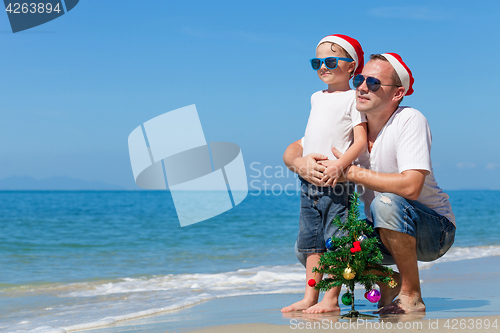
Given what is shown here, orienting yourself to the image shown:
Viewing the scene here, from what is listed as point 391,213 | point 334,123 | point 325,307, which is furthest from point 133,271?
point 391,213

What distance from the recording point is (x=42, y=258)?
8172mm

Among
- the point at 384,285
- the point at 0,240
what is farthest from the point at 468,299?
the point at 0,240

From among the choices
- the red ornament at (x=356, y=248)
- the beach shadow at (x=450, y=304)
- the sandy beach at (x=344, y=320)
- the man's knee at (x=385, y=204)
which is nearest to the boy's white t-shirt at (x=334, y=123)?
the man's knee at (x=385, y=204)

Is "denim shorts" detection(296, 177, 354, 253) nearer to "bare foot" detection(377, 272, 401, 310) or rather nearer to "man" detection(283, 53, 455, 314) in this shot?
"man" detection(283, 53, 455, 314)

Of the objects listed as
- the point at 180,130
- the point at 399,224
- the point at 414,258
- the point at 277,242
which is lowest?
the point at 277,242

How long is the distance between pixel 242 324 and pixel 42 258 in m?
6.82

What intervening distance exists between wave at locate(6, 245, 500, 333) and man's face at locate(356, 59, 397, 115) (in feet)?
6.92

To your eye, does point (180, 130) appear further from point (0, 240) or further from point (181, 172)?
point (0, 240)

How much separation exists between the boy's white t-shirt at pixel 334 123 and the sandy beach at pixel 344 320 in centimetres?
93

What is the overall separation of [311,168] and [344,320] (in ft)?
2.63

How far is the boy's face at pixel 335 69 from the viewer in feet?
8.89

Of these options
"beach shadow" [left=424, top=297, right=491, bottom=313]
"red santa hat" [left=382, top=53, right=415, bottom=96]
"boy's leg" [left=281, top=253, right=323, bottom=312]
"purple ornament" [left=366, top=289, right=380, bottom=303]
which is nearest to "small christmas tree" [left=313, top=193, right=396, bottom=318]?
"purple ornament" [left=366, top=289, right=380, bottom=303]

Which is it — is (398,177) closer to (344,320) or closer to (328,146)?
(328,146)

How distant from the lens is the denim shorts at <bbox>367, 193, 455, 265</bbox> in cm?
235
